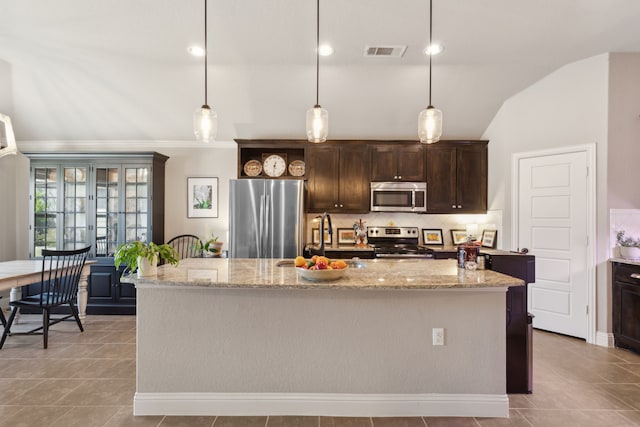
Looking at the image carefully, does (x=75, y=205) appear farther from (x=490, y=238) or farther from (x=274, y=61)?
(x=490, y=238)

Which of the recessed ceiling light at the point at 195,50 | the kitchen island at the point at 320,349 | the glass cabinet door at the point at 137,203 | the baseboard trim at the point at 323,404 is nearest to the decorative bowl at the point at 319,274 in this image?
the kitchen island at the point at 320,349

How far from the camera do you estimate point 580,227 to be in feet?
12.0

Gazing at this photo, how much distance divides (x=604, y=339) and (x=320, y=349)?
3.17 m

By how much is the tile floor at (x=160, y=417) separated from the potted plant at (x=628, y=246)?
95 centimetres

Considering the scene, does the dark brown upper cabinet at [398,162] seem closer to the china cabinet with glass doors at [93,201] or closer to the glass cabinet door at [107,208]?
the china cabinet with glass doors at [93,201]

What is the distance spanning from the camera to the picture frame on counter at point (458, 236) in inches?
196

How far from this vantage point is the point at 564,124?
3756 mm

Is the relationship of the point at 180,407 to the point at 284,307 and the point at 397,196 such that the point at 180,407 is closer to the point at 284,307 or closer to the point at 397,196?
the point at 284,307

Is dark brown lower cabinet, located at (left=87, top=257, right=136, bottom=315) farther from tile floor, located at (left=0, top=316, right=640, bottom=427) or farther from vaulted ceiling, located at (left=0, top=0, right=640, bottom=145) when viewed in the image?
vaulted ceiling, located at (left=0, top=0, right=640, bottom=145)

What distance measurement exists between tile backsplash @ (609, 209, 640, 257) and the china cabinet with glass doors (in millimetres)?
5465

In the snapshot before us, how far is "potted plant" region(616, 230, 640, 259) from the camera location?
10.8 feet

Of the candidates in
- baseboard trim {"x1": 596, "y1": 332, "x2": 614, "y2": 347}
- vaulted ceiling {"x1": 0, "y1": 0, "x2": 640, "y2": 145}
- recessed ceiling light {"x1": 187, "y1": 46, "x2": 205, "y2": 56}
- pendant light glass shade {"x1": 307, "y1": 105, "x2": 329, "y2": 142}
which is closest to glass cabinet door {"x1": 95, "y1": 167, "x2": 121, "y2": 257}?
vaulted ceiling {"x1": 0, "y1": 0, "x2": 640, "y2": 145}

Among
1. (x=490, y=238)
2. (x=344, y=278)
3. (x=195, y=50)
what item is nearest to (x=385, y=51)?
(x=195, y=50)

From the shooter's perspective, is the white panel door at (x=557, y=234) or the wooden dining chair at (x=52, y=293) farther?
the white panel door at (x=557, y=234)
